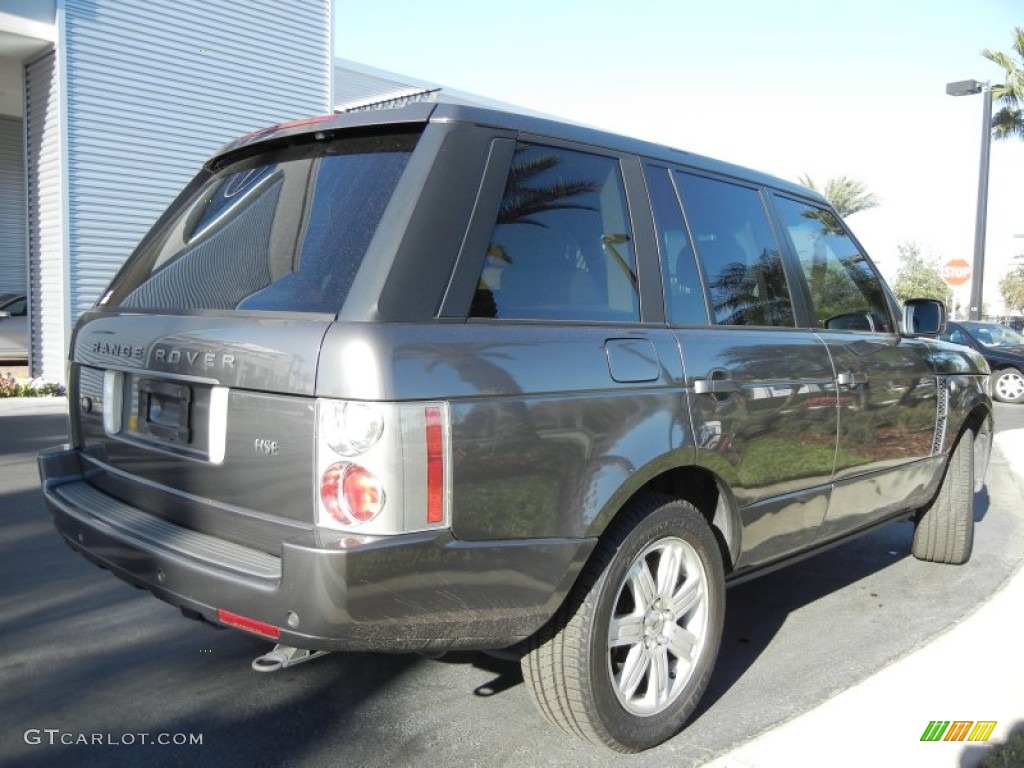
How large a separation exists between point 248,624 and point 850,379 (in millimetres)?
2721

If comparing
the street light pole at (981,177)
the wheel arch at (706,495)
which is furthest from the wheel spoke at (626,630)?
the street light pole at (981,177)

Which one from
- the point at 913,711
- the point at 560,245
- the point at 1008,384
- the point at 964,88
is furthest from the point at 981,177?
the point at 560,245

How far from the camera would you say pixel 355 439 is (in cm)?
222

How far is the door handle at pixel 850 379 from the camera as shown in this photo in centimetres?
379

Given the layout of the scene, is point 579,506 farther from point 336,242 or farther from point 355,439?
point 336,242

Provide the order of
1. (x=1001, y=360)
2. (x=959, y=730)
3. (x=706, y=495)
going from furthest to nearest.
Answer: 1. (x=1001, y=360)
2. (x=706, y=495)
3. (x=959, y=730)

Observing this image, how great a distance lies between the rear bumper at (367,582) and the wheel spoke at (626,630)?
1.16 ft

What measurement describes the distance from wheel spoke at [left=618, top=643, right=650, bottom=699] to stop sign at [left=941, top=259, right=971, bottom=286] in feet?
52.1

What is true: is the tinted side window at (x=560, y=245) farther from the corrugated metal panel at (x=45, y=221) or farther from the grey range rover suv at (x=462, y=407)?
the corrugated metal panel at (x=45, y=221)

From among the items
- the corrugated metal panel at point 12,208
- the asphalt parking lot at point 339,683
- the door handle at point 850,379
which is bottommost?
the asphalt parking lot at point 339,683

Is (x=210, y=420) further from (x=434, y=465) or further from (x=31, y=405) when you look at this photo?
(x=31, y=405)

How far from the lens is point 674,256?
3227 mm

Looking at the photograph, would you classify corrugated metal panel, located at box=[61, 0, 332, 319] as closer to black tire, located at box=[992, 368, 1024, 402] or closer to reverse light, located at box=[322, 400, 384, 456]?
reverse light, located at box=[322, 400, 384, 456]

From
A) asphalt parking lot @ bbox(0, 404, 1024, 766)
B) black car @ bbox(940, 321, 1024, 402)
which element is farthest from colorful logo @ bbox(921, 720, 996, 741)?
black car @ bbox(940, 321, 1024, 402)
